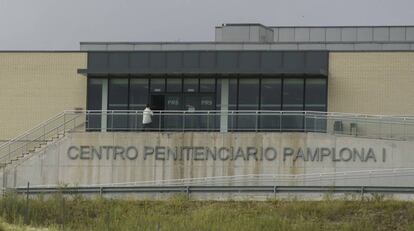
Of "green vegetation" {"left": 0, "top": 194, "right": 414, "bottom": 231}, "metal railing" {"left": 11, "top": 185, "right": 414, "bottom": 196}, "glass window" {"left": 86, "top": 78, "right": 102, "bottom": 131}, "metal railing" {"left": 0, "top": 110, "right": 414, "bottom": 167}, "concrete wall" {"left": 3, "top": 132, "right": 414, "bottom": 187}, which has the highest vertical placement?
"glass window" {"left": 86, "top": 78, "right": 102, "bottom": 131}

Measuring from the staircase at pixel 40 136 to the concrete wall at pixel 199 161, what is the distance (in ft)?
3.35

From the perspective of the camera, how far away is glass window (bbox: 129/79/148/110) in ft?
147

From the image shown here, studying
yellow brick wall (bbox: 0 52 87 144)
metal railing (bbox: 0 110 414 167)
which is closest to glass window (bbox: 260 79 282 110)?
metal railing (bbox: 0 110 414 167)

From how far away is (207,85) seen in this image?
4459cm

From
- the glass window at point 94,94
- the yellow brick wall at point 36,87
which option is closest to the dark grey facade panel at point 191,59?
the glass window at point 94,94

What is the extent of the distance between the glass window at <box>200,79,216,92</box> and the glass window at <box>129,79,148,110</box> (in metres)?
2.81

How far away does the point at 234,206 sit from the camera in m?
30.2

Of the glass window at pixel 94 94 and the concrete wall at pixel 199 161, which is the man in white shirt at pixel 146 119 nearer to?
the concrete wall at pixel 199 161

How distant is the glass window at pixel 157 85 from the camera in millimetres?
44969

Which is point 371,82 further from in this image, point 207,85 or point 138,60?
point 138,60

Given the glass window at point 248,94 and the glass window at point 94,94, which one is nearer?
the glass window at point 248,94

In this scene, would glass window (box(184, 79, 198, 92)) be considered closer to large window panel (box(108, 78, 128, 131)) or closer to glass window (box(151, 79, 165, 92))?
glass window (box(151, 79, 165, 92))

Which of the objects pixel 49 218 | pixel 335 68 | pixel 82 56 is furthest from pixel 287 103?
pixel 49 218

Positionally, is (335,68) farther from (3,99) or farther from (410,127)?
(3,99)
